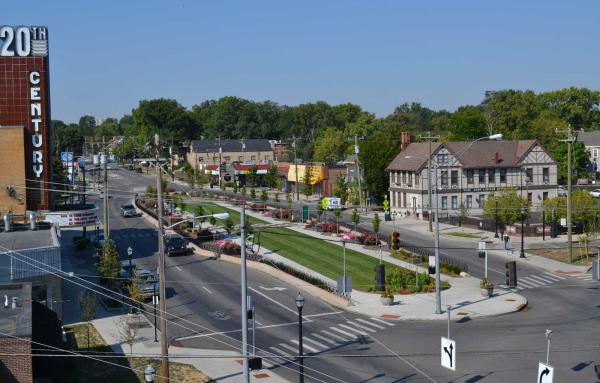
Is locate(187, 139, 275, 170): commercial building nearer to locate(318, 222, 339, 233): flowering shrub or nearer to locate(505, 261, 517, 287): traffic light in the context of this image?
locate(318, 222, 339, 233): flowering shrub

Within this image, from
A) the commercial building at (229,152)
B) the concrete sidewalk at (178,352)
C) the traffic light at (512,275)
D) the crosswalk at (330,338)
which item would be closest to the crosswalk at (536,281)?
the traffic light at (512,275)

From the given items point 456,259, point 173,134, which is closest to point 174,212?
point 456,259

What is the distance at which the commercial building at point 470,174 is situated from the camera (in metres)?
83.8

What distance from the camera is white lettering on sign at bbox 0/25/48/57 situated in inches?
2463

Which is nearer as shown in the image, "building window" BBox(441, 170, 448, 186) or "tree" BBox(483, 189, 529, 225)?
"tree" BBox(483, 189, 529, 225)

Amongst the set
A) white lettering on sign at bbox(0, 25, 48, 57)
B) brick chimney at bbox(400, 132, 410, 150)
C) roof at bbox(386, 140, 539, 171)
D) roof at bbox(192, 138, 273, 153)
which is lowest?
roof at bbox(386, 140, 539, 171)

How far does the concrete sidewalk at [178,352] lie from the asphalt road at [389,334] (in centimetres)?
107

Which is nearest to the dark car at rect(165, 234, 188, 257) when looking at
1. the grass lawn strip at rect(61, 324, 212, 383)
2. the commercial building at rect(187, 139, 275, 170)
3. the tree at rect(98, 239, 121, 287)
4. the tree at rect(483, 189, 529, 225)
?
the tree at rect(98, 239, 121, 287)

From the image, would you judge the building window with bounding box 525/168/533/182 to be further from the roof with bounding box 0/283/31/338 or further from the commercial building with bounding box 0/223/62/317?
the roof with bounding box 0/283/31/338

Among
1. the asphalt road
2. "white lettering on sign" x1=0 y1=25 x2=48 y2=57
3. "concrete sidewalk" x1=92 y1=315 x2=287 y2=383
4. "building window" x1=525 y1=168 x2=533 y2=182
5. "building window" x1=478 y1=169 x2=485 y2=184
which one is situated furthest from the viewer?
"building window" x1=525 y1=168 x2=533 y2=182

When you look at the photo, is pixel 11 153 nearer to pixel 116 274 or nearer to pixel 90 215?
pixel 90 215

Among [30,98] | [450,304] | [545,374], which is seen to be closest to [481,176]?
[450,304]

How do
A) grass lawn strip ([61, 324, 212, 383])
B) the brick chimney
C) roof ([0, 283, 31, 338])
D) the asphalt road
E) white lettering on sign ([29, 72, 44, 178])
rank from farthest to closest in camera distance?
the brick chimney < white lettering on sign ([29, 72, 44, 178]) < the asphalt road < grass lawn strip ([61, 324, 212, 383]) < roof ([0, 283, 31, 338])

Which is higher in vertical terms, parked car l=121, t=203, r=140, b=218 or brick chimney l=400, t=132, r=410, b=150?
brick chimney l=400, t=132, r=410, b=150
